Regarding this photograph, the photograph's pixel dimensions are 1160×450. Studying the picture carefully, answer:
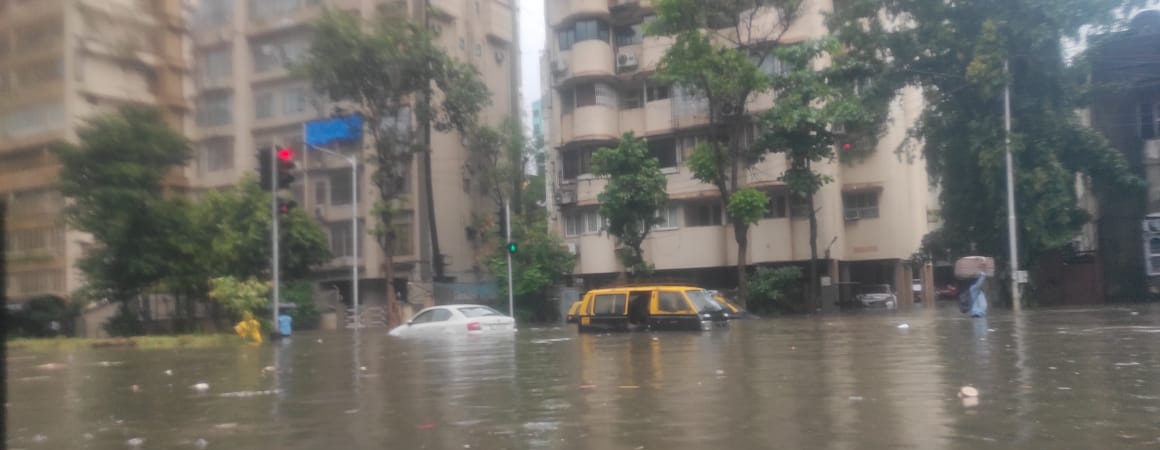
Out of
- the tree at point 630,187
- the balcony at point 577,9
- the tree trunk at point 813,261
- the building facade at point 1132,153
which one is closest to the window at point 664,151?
the tree at point 630,187

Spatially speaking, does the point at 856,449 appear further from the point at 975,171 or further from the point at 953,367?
the point at 975,171

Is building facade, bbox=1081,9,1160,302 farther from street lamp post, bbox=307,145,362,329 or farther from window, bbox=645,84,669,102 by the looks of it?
street lamp post, bbox=307,145,362,329

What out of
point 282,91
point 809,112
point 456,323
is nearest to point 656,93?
point 809,112

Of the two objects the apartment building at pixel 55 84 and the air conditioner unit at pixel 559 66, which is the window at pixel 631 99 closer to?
the air conditioner unit at pixel 559 66

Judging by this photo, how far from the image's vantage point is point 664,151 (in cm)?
3781

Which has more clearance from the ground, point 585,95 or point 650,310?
point 585,95

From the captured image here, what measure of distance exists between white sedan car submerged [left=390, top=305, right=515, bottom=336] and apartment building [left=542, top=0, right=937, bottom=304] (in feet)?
49.1

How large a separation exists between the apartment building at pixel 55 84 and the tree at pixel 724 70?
27.2 metres

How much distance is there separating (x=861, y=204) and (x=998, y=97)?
995cm

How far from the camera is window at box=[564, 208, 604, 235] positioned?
3878 centimetres

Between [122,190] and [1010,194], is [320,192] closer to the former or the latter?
[122,190]

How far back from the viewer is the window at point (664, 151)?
37.5 metres

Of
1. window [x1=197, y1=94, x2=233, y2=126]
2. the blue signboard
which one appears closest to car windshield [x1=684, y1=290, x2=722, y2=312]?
the blue signboard

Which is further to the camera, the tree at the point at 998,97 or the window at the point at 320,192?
the tree at the point at 998,97
